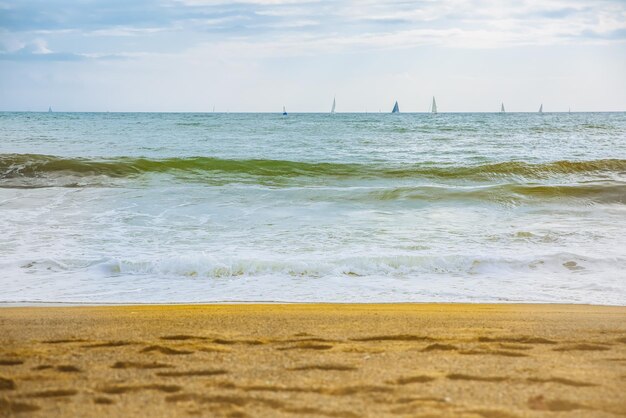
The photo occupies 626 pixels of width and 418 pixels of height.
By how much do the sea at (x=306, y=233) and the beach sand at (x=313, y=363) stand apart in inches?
49.6

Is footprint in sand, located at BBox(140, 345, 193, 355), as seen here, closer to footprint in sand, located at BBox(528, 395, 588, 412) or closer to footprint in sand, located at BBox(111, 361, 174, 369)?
footprint in sand, located at BBox(111, 361, 174, 369)

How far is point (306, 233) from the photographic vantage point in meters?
9.18

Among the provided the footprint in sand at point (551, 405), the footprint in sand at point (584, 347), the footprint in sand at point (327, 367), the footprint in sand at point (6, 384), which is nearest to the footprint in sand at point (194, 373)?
the footprint in sand at point (327, 367)

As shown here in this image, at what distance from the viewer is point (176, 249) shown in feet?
26.9

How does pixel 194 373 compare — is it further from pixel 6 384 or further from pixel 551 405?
pixel 551 405

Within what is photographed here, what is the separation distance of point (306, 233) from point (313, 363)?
564 cm

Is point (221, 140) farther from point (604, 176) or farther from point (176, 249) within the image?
point (176, 249)

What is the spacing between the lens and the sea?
6539 millimetres

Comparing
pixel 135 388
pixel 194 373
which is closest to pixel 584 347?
pixel 194 373

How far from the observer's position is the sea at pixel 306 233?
Result: 6.54m

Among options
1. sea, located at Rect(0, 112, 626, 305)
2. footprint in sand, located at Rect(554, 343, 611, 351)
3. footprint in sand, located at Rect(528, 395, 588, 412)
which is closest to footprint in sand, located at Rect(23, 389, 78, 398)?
footprint in sand, located at Rect(528, 395, 588, 412)

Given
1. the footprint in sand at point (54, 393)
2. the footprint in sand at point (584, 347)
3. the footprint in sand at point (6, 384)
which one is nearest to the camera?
the footprint in sand at point (54, 393)

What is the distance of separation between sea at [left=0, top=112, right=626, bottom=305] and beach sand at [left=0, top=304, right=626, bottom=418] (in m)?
1.26

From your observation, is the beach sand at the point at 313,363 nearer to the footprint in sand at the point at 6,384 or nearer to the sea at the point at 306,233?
the footprint in sand at the point at 6,384
